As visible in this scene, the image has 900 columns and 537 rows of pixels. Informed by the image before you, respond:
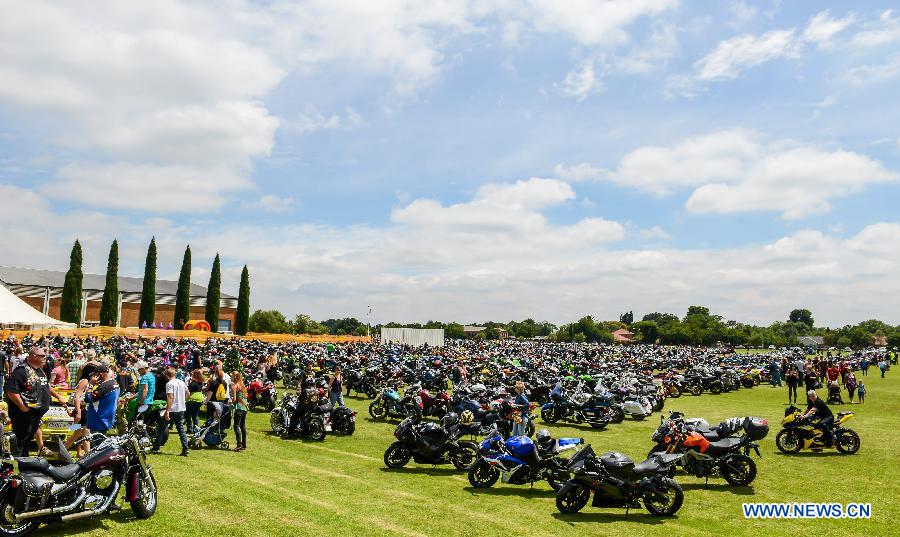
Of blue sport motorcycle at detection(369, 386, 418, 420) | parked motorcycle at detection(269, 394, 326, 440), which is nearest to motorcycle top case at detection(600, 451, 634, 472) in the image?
parked motorcycle at detection(269, 394, 326, 440)

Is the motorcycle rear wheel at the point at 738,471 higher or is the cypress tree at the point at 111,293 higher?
the cypress tree at the point at 111,293

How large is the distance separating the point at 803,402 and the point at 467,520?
2284 centimetres

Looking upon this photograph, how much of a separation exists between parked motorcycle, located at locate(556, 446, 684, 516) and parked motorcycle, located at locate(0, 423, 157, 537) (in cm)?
571

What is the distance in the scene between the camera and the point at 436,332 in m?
57.5

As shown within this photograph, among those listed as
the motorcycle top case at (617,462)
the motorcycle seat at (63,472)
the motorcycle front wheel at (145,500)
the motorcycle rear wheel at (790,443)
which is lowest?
the motorcycle rear wheel at (790,443)

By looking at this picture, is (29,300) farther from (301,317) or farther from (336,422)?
(336,422)

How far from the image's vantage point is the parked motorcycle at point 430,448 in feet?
38.6

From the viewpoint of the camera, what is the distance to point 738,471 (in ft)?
35.0

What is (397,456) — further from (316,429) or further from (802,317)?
(802,317)

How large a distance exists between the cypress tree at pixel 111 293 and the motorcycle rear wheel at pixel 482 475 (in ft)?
230

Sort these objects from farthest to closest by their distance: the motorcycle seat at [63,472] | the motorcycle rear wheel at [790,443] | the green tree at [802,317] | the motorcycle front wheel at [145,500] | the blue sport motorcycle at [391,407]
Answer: the green tree at [802,317]
the blue sport motorcycle at [391,407]
the motorcycle rear wheel at [790,443]
the motorcycle front wheel at [145,500]
the motorcycle seat at [63,472]

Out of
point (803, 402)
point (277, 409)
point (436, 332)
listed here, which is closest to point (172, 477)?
point (277, 409)

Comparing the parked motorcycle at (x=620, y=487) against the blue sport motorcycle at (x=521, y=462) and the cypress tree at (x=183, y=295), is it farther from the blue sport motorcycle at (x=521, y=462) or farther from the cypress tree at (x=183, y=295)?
the cypress tree at (x=183, y=295)

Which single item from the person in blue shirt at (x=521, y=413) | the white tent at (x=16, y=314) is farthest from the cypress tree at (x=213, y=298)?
the person in blue shirt at (x=521, y=413)
